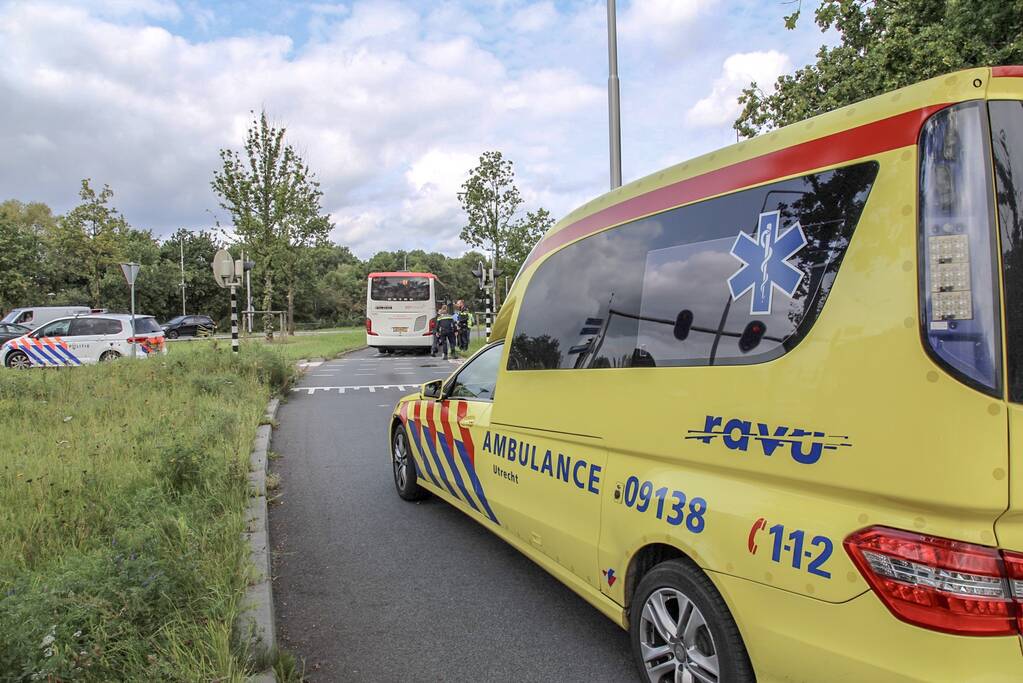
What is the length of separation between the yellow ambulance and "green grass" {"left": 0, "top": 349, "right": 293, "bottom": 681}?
1812mm

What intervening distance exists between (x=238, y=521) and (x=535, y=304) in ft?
8.02

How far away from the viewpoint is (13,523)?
13.9 feet

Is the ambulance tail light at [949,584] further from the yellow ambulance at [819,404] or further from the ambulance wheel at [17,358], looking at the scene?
the ambulance wheel at [17,358]

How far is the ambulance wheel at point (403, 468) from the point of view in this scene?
584 cm

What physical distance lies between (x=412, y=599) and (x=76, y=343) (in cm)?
1873

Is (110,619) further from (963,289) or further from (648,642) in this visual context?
(963,289)

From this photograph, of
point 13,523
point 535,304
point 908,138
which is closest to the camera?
point 908,138

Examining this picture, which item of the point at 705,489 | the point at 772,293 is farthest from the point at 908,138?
the point at 705,489

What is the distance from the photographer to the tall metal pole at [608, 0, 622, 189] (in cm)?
1013

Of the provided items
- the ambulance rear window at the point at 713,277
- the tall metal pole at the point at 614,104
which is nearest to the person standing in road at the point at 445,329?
the tall metal pole at the point at 614,104

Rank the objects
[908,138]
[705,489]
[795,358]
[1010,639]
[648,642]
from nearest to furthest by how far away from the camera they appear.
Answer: [1010,639] → [908,138] → [795,358] → [705,489] → [648,642]

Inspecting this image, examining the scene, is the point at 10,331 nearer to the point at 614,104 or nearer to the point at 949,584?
the point at 614,104

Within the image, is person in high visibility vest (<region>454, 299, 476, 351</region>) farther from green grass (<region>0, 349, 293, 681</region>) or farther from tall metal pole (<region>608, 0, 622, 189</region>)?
green grass (<region>0, 349, 293, 681</region>)

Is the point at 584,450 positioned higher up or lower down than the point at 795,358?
lower down
